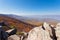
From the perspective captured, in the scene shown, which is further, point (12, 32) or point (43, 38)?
point (12, 32)

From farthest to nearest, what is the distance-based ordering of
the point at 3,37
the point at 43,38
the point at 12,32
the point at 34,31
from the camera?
the point at 12,32 → the point at 3,37 → the point at 34,31 → the point at 43,38

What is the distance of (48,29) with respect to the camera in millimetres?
22625

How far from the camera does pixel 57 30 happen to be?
22.7 m

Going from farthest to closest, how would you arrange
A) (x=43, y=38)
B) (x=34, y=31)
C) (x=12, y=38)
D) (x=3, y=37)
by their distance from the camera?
(x=12, y=38)
(x=3, y=37)
(x=34, y=31)
(x=43, y=38)

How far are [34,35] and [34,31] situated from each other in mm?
734

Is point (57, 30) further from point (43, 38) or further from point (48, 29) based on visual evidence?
point (43, 38)

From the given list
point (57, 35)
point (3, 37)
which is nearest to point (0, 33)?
point (3, 37)

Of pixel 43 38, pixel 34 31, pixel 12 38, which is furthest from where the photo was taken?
pixel 12 38

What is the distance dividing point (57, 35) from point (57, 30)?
1.20m

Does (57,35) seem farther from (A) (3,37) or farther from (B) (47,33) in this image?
(A) (3,37)

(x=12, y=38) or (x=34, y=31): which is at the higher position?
(x=34, y=31)

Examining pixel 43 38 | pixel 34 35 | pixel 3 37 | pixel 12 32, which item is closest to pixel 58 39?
pixel 43 38

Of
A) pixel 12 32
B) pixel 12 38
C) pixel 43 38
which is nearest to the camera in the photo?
pixel 43 38

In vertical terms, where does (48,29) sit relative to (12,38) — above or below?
above
